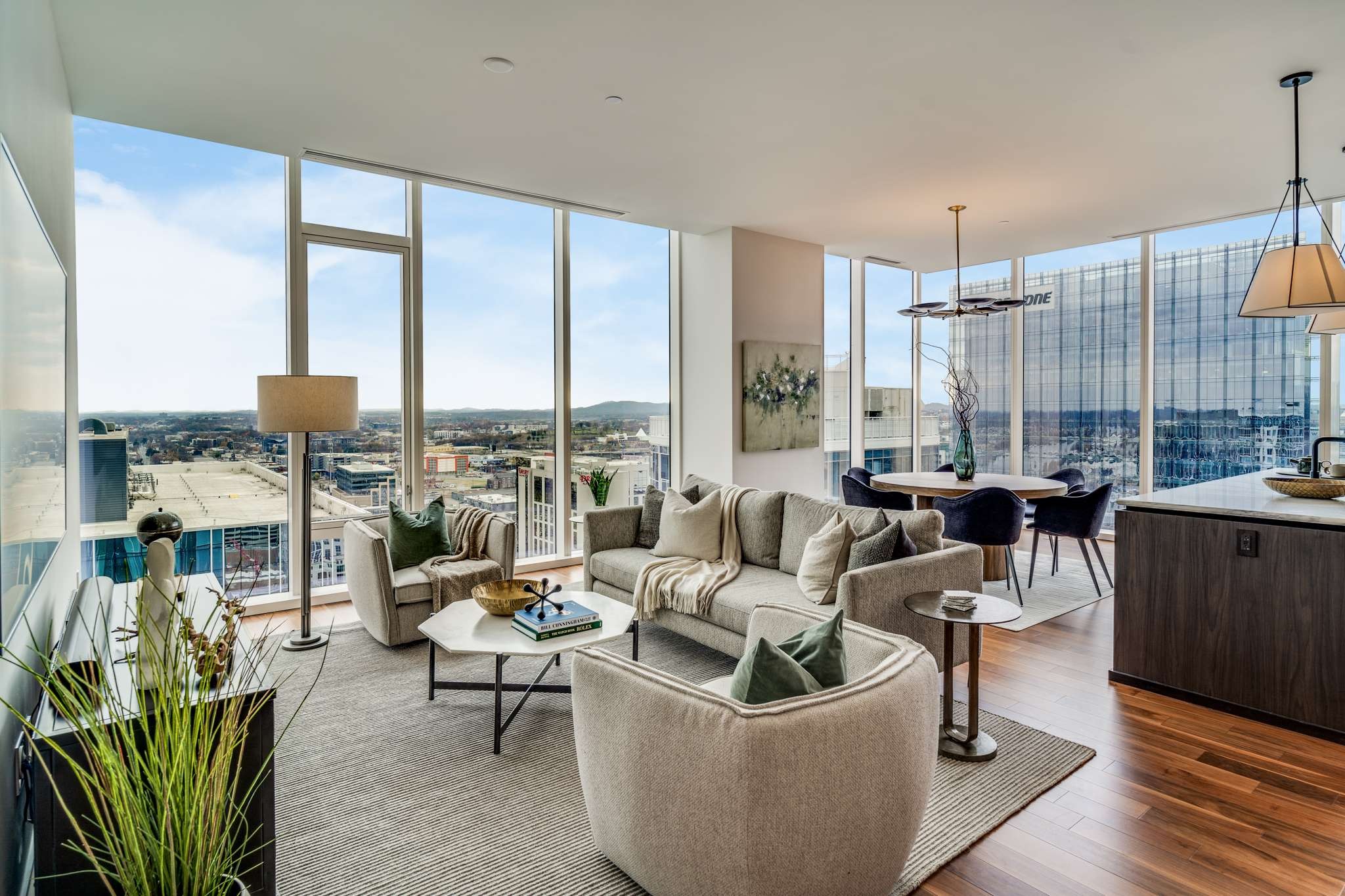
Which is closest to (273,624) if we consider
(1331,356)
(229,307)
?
(229,307)

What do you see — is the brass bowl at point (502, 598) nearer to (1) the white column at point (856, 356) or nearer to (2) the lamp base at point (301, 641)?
(2) the lamp base at point (301, 641)

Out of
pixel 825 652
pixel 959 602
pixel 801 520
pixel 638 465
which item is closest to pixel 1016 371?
pixel 638 465

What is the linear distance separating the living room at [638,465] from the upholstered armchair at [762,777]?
0.01 metres

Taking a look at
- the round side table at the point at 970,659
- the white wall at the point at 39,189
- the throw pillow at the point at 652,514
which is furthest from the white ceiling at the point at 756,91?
the round side table at the point at 970,659

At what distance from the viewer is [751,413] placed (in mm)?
5910

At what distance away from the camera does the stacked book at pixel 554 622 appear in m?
2.79

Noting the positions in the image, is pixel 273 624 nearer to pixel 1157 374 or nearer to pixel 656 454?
pixel 656 454

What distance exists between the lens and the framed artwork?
5891mm

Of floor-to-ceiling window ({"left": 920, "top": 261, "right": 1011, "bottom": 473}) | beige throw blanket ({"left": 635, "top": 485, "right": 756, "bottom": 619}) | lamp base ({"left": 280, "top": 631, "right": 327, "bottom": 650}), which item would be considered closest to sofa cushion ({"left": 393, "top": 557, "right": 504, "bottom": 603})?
lamp base ({"left": 280, "top": 631, "right": 327, "bottom": 650})

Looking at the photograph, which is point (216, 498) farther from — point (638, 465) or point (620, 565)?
point (638, 465)

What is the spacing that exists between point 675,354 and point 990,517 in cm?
291

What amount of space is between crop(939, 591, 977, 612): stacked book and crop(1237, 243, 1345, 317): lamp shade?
1.80 meters

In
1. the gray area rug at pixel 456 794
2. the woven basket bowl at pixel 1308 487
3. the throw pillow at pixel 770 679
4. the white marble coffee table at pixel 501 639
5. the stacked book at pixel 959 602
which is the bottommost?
the gray area rug at pixel 456 794

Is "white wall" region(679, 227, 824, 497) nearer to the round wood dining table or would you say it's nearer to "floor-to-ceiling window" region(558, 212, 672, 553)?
"floor-to-ceiling window" region(558, 212, 672, 553)
